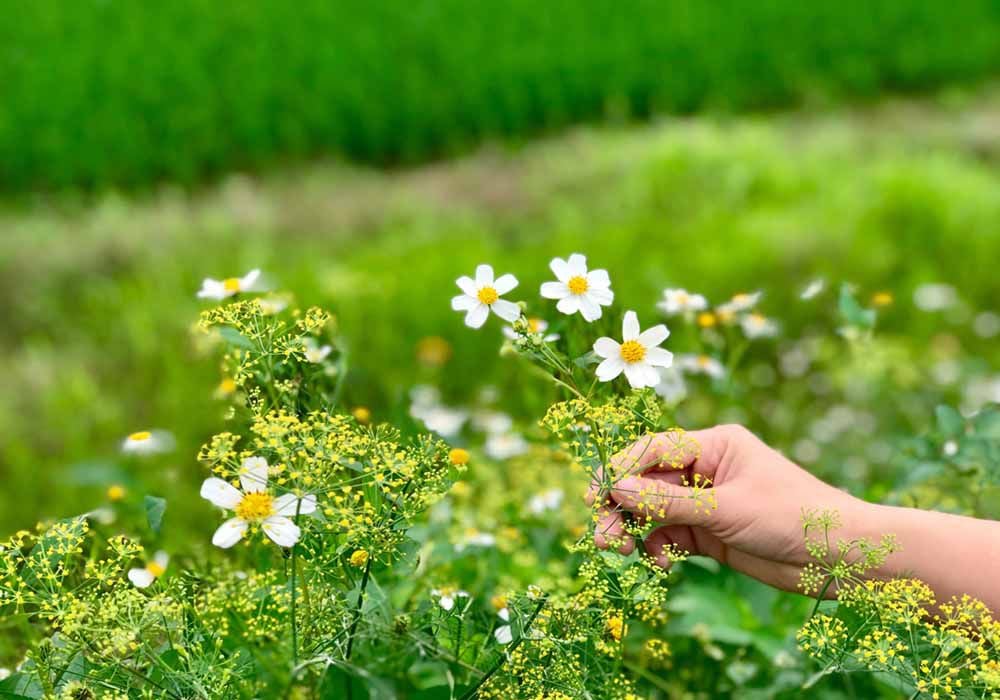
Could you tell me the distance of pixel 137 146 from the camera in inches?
239

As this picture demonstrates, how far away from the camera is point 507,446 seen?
6.61ft

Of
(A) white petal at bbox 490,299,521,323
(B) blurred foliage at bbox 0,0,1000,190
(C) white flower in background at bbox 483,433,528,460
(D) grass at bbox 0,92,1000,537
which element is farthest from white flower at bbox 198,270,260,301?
(B) blurred foliage at bbox 0,0,1000,190

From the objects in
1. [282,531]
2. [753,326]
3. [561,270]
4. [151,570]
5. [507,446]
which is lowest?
[507,446]

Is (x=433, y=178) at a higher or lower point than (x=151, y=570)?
lower

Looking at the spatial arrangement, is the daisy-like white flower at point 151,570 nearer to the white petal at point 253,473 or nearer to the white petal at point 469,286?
the white petal at point 253,473

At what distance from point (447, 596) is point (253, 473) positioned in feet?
1.18

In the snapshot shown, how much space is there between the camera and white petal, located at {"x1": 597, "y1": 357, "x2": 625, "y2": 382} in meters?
1.01

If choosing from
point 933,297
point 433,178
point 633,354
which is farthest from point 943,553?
point 433,178

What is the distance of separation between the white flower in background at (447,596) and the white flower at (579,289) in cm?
35

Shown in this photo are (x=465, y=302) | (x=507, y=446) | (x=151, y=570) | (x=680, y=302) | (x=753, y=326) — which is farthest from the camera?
(x=507, y=446)

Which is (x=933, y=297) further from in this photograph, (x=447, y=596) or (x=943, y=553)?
(x=447, y=596)

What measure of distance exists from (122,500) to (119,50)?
5611 mm

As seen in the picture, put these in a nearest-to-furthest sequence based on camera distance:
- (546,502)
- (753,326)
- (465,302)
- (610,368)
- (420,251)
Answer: (610,368)
(465,302)
(753,326)
(546,502)
(420,251)

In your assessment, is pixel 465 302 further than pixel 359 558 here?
Yes
